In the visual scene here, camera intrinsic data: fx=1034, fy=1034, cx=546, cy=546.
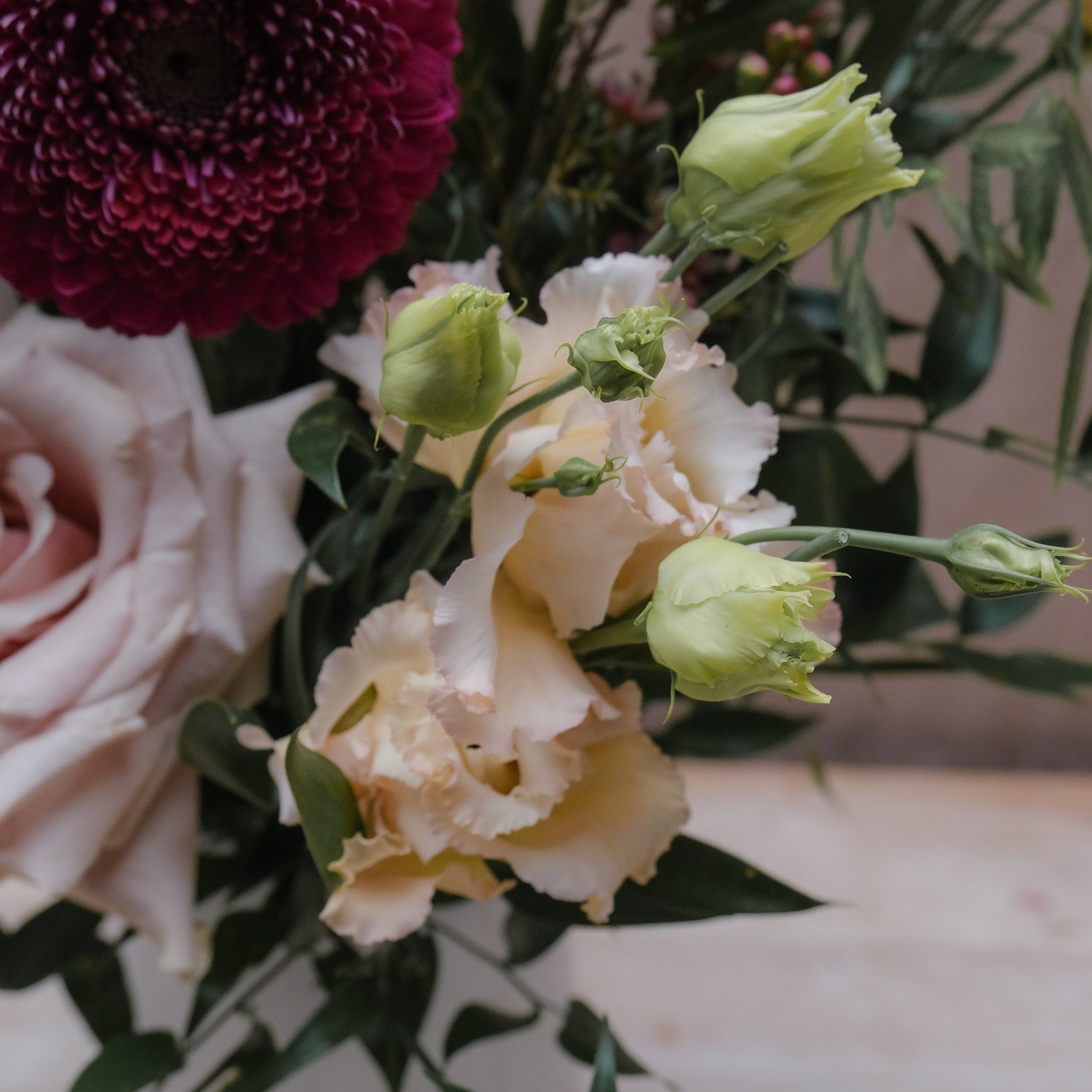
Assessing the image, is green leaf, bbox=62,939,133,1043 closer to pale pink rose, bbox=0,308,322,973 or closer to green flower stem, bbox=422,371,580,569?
pale pink rose, bbox=0,308,322,973

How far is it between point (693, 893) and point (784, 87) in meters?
0.18

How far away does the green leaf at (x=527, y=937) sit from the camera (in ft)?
0.93

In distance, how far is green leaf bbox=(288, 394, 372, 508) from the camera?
19 cm

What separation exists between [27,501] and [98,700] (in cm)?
5

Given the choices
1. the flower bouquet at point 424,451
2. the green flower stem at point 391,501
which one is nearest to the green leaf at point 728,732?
the flower bouquet at point 424,451

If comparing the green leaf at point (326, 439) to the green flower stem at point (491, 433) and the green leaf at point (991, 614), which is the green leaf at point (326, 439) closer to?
the green flower stem at point (491, 433)

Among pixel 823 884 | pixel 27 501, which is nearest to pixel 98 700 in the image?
pixel 27 501

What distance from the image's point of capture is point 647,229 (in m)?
0.27

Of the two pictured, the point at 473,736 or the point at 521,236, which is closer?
the point at 473,736

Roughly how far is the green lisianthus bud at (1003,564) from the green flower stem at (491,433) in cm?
6

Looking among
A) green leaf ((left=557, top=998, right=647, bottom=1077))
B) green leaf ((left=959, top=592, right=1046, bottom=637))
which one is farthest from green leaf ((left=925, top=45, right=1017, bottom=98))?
green leaf ((left=557, top=998, right=647, bottom=1077))

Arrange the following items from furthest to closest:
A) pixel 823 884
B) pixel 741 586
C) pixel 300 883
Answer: pixel 823 884 → pixel 300 883 → pixel 741 586

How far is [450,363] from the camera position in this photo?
139 mm

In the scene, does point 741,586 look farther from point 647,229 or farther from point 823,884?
point 823,884
